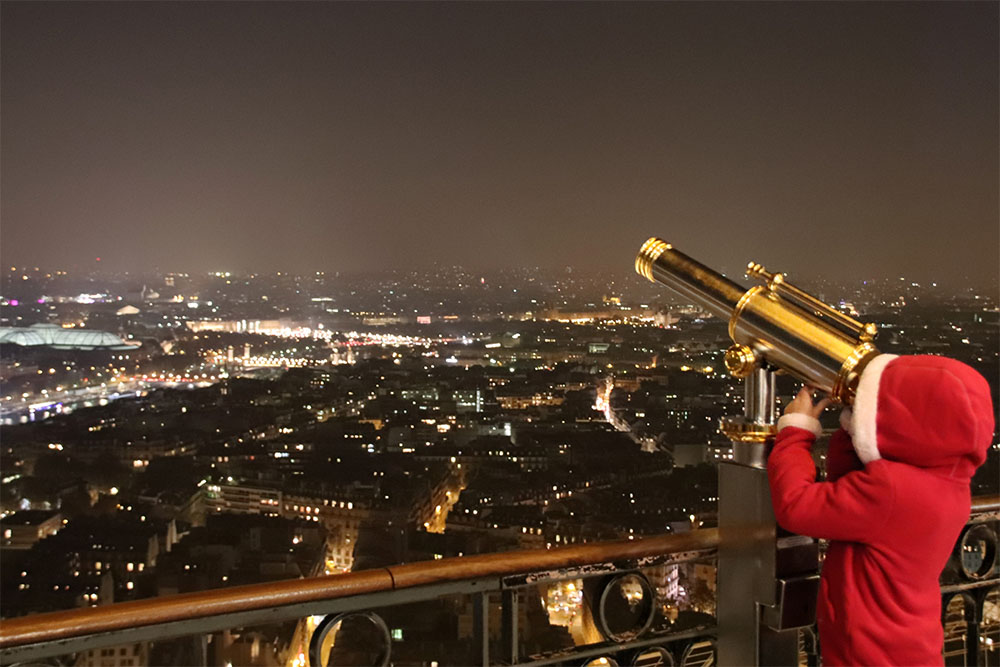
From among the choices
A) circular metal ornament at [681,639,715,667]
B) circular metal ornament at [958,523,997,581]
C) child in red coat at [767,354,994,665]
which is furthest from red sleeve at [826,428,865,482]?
circular metal ornament at [958,523,997,581]

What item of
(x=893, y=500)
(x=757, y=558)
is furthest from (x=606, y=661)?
(x=893, y=500)

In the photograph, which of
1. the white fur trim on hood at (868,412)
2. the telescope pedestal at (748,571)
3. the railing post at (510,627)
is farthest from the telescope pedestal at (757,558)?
Result: the railing post at (510,627)

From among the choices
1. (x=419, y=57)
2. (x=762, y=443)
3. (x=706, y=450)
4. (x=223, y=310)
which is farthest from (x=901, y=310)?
(x=223, y=310)

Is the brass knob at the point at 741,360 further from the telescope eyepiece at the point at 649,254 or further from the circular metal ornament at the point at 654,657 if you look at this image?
the circular metal ornament at the point at 654,657

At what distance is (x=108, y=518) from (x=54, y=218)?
3490 mm

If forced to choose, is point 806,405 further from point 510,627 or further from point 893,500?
point 510,627

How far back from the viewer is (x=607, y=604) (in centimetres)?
156

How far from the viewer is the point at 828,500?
1.11m

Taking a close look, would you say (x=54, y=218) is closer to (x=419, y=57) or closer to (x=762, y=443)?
(x=419, y=57)

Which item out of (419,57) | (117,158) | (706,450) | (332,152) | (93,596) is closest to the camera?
(706,450)

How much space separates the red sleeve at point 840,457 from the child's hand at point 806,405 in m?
0.05

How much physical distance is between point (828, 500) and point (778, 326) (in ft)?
0.92

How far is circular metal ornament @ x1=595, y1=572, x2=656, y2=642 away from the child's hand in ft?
1.57

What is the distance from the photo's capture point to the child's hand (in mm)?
1238
